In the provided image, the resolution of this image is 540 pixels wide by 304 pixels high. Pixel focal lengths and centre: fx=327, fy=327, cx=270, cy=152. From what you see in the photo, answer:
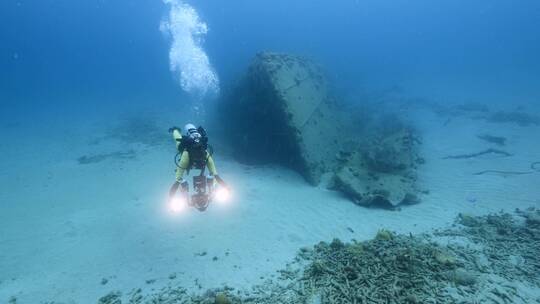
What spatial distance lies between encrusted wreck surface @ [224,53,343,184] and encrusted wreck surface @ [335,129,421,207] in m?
1.26

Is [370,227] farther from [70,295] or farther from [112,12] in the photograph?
[112,12]

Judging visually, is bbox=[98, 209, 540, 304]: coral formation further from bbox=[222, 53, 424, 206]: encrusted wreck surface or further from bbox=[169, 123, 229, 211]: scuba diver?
bbox=[222, 53, 424, 206]: encrusted wreck surface

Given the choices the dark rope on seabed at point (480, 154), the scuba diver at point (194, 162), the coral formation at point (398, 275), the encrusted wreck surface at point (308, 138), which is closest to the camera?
the coral formation at point (398, 275)

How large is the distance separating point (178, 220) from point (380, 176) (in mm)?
6460

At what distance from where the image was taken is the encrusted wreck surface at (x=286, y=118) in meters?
11.6

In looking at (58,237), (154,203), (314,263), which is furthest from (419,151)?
(58,237)

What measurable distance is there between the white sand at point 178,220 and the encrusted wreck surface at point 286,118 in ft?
2.72

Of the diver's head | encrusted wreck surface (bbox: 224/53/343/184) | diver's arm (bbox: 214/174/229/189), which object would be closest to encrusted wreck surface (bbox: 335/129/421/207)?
encrusted wreck surface (bbox: 224/53/343/184)

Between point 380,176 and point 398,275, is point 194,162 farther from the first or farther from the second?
point 380,176

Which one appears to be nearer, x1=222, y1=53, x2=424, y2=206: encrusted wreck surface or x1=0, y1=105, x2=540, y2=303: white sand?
x1=0, y1=105, x2=540, y2=303: white sand

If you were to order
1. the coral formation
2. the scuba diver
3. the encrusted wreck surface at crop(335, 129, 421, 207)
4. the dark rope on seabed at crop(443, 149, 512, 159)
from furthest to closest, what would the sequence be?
the dark rope on seabed at crop(443, 149, 512, 159) < the encrusted wreck surface at crop(335, 129, 421, 207) < the scuba diver < the coral formation

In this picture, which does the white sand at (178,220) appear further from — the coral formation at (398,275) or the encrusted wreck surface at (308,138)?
the encrusted wreck surface at (308,138)

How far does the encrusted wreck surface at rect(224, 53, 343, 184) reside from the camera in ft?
38.0

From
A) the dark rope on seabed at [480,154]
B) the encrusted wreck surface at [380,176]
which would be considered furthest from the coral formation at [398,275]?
the dark rope on seabed at [480,154]
